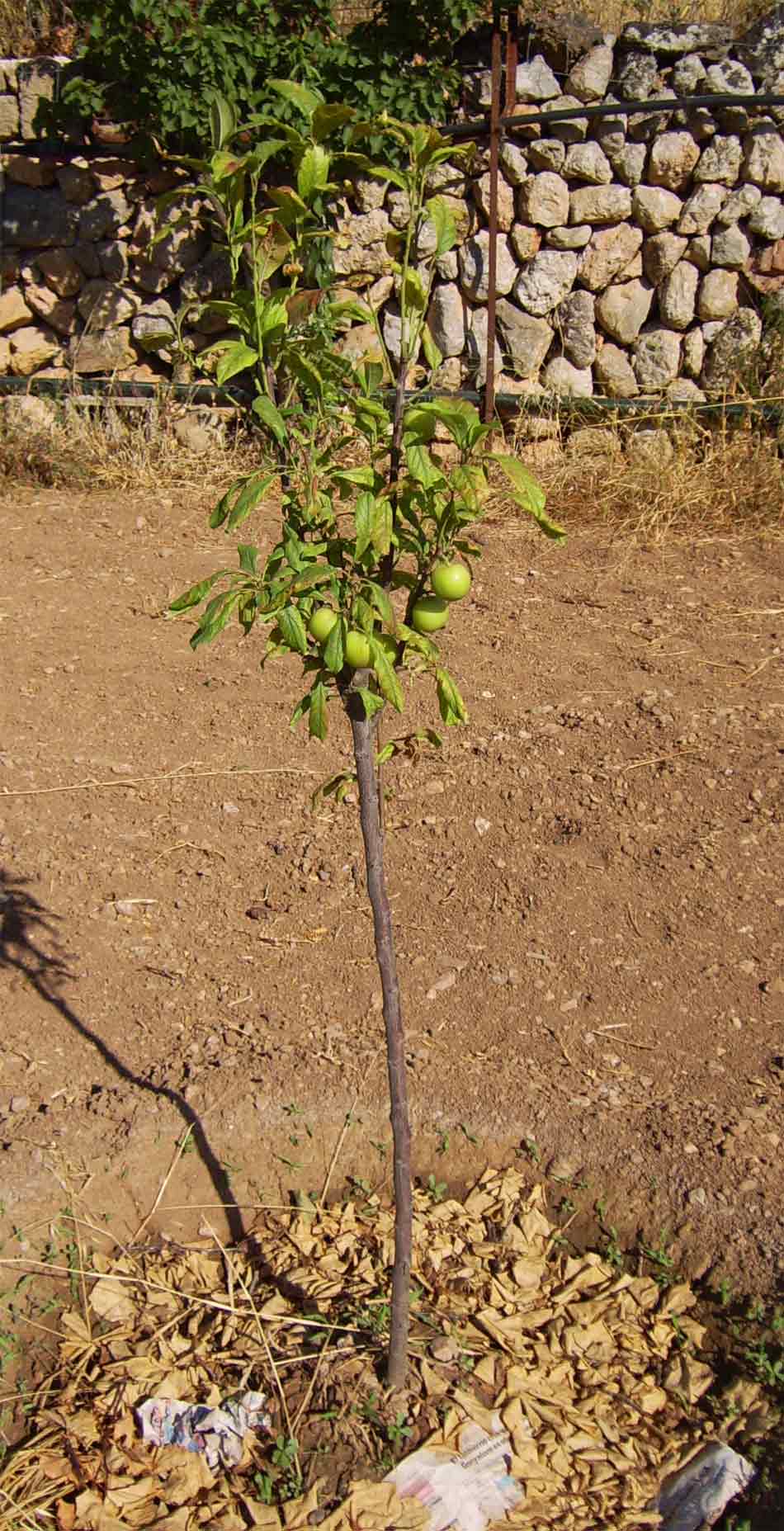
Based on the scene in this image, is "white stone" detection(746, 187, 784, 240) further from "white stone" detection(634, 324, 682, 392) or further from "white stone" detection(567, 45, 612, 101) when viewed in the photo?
"white stone" detection(567, 45, 612, 101)

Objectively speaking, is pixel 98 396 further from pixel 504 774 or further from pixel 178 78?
pixel 504 774

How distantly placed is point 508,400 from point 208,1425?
209 inches

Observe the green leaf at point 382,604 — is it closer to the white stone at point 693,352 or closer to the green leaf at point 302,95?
the green leaf at point 302,95

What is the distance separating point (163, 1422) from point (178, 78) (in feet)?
19.6

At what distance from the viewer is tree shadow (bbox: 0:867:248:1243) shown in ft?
9.47

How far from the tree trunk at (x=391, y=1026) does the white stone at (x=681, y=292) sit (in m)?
5.16

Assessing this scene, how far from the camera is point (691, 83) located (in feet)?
20.5

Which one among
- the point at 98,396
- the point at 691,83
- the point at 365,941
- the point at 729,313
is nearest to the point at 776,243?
the point at 729,313

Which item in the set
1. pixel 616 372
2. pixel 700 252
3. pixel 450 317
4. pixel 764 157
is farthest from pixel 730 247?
pixel 450 317

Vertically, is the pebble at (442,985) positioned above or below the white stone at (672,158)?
below

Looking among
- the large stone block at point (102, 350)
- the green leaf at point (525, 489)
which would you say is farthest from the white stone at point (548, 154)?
the green leaf at point (525, 489)

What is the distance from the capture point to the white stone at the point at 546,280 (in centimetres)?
658

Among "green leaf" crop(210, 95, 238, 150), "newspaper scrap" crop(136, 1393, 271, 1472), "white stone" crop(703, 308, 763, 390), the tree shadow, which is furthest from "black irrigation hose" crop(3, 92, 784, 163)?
"newspaper scrap" crop(136, 1393, 271, 1472)

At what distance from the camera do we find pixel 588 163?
6.38 metres
